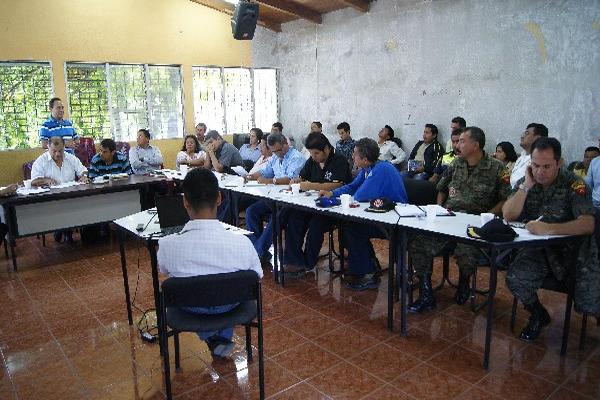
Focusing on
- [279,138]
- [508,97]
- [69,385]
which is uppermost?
[508,97]

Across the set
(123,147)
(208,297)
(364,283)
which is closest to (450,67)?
(364,283)

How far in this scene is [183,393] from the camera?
248 cm

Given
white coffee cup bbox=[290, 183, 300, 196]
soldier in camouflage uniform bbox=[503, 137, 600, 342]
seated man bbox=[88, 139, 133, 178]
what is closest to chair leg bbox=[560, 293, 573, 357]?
soldier in camouflage uniform bbox=[503, 137, 600, 342]

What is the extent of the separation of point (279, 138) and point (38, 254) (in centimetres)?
293

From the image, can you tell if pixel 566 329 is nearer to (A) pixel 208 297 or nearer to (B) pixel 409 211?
(B) pixel 409 211

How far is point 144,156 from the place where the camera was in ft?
21.7

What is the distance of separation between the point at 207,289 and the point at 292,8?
7.23 metres

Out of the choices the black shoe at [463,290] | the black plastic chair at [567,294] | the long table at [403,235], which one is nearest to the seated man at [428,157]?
the long table at [403,235]

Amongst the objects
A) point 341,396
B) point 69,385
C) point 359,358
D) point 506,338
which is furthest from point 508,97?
point 69,385

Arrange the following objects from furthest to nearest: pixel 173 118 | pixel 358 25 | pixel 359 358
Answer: pixel 173 118, pixel 358 25, pixel 359 358

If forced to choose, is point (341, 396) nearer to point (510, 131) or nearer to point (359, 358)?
point (359, 358)

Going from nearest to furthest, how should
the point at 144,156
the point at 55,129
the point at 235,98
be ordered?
the point at 55,129
the point at 144,156
the point at 235,98

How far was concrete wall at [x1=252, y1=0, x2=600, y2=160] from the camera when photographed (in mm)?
5344

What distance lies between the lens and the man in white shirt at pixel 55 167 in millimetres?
5133
